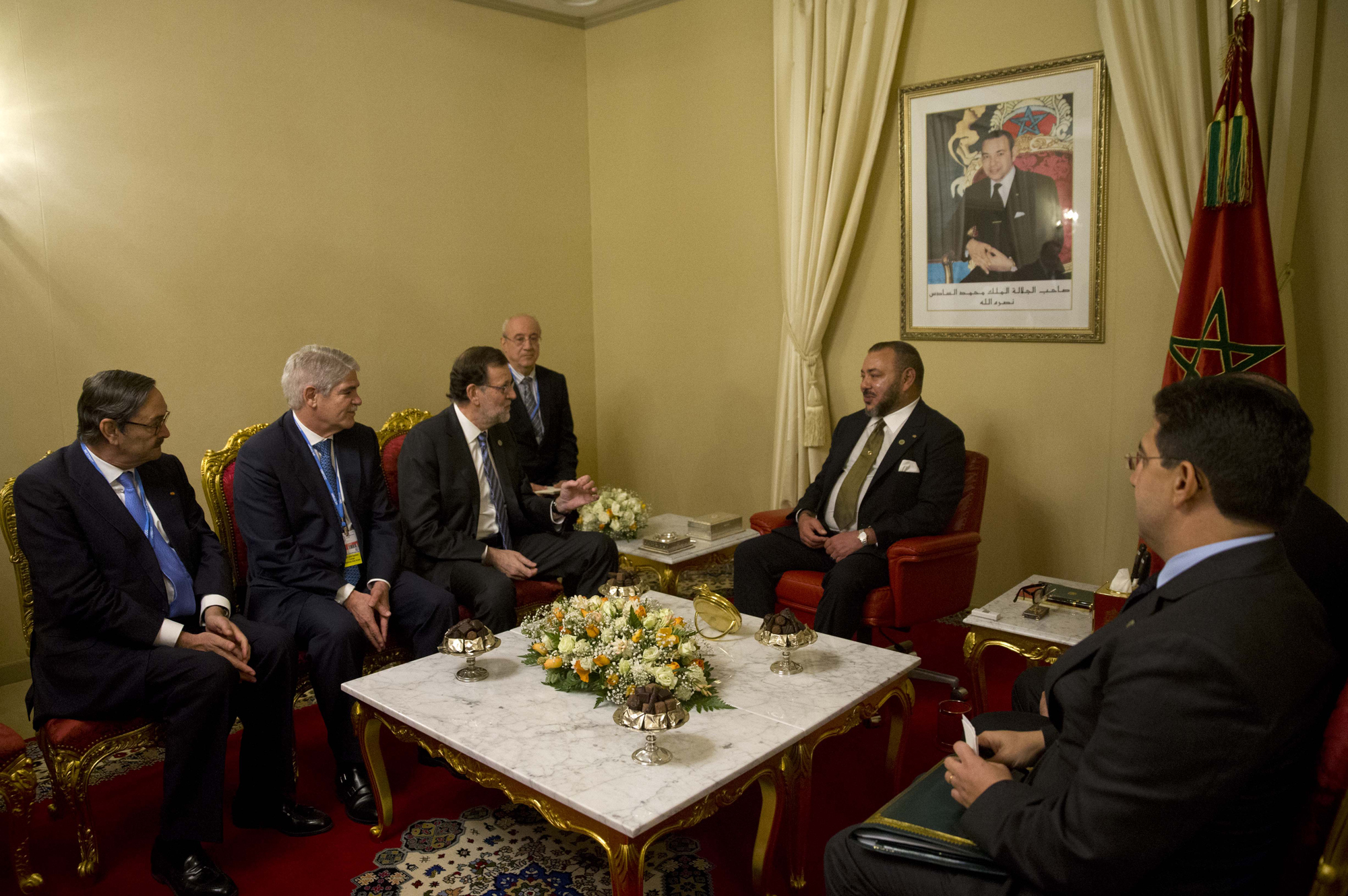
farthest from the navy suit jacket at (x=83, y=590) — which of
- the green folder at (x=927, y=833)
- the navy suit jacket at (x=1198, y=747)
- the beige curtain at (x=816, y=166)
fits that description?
the beige curtain at (x=816, y=166)

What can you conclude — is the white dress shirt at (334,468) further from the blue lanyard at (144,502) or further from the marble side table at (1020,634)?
the marble side table at (1020,634)

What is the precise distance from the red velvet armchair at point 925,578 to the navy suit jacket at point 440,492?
152 centimetres

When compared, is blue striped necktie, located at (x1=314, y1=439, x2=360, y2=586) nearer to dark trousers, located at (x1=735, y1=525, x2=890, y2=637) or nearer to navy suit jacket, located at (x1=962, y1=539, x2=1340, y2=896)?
dark trousers, located at (x1=735, y1=525, x2=890, y2=637)

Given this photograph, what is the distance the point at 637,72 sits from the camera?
22.1ft

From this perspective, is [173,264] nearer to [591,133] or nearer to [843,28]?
[591,133]

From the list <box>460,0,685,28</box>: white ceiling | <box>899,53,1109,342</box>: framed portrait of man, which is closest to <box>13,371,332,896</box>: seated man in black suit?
<box>899,53,1109,342</box>: framed portrait of man

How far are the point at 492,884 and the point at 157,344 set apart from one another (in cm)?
358

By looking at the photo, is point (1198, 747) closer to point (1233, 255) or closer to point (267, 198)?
point (1233, 255)

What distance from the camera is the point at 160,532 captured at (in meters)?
3.47

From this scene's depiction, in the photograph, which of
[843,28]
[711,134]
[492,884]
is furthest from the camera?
[711,134]

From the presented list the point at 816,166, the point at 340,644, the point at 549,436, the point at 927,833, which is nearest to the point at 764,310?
the point at 816,166

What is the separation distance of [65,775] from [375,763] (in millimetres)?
946

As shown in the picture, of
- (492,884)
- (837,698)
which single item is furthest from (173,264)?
(837,698)

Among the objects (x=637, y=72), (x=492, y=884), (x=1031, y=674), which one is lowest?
(x=492, y=884)
